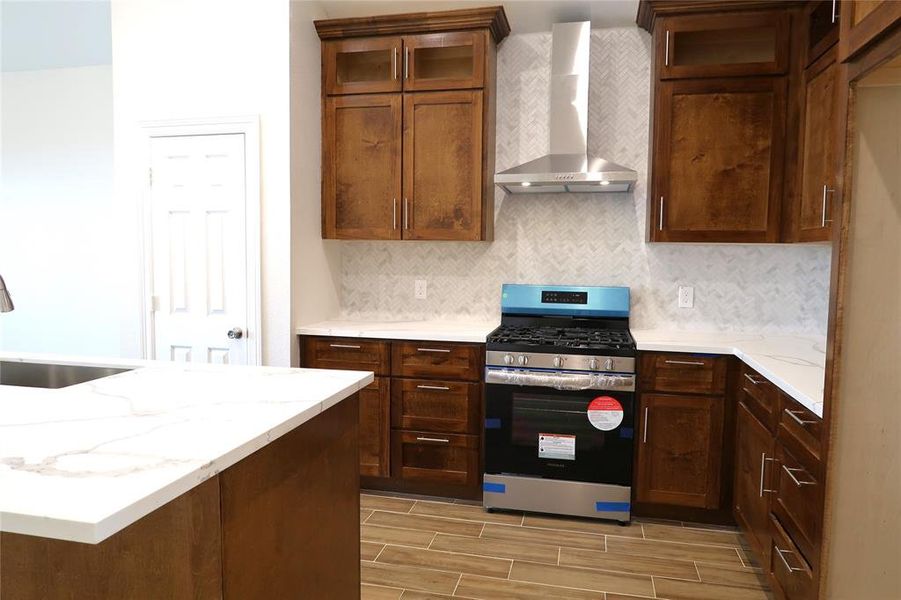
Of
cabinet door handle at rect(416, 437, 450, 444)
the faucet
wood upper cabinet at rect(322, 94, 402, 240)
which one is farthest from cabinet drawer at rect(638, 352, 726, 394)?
the faucet

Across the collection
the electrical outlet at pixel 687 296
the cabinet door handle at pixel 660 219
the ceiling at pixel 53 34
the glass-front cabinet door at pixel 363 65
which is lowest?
the electrical outlet at pixel 687 296

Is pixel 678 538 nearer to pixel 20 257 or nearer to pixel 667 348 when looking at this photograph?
pixel 667 348

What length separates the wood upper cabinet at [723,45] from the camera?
9.84 ft

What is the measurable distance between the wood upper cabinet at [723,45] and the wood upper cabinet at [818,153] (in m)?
0.24

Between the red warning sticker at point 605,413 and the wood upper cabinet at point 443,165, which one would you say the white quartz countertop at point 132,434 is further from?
the wood upper cabinet at point 443,165

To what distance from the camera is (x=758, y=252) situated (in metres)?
3.41

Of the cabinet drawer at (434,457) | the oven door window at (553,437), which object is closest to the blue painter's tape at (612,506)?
the oven door window at (553,437)

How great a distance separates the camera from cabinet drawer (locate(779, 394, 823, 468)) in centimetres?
183

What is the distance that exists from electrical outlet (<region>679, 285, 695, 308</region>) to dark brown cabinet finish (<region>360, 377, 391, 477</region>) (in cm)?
170

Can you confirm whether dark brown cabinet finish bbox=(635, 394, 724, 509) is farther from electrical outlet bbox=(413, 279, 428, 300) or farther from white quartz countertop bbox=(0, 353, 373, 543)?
white quartz countertop bbox=(0, 353, 373, 543)

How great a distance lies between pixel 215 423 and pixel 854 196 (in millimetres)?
1642

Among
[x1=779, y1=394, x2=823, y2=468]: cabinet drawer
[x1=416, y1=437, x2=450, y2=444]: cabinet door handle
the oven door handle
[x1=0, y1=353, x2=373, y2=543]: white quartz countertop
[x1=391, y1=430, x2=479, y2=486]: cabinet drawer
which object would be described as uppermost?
[x1=0, y1=353, x2=373, y2=543]: white quartz countertop

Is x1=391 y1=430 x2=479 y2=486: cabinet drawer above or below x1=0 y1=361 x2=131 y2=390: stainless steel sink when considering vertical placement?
below

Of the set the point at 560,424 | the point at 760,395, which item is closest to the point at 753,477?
the point at 760,395
